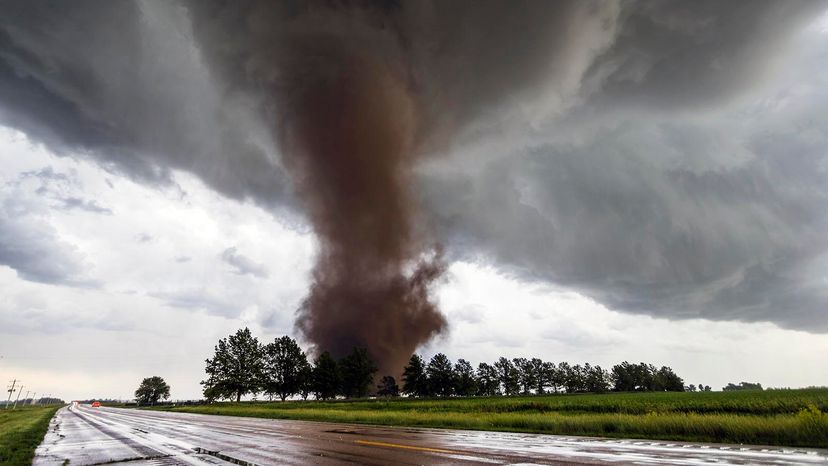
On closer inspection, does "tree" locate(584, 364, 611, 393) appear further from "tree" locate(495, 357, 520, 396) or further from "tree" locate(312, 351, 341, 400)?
"tree" locate(312, 351, 341, 400)

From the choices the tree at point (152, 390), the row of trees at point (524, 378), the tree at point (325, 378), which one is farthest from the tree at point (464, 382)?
the tree at point (152, 390)

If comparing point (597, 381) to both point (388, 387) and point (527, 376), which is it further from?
point (388, 387)

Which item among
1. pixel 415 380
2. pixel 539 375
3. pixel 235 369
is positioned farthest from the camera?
pixel 539 375

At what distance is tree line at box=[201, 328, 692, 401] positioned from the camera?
8988cm

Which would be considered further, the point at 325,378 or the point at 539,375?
the point at 539,375

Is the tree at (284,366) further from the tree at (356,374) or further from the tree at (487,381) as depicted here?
the tree at (487,381)

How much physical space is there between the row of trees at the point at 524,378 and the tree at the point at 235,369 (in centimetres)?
5885

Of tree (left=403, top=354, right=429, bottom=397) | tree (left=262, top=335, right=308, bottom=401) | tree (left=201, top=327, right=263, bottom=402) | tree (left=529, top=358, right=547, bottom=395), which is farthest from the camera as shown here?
tree (left=529, top=358, right=547, bottom=395)

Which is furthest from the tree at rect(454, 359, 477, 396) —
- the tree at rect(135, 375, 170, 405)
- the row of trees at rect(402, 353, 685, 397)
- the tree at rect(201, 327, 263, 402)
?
the tree at rect(135, 375, 170, 405)

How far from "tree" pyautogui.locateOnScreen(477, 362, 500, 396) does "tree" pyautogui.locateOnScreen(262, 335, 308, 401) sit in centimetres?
6961

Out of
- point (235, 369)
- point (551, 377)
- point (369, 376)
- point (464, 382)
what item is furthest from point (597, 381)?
point (235, 369)

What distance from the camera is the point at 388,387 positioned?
15788 cm

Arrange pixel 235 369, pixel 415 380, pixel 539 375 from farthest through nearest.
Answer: pixel 539 375 < pixel 415 380 < pixel 235 369

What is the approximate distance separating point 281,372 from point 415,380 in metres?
45.2
